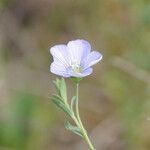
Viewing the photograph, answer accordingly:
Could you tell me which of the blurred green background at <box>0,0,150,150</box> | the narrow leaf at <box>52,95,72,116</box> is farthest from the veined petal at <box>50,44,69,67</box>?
the blurred green background at <box>0,0,150,150</box>

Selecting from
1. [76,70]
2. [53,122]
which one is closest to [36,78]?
[53,122]

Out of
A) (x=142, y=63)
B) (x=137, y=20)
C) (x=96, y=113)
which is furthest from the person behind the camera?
(x=96, y=113)

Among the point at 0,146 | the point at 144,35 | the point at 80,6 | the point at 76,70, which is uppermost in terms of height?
the point at 80,6

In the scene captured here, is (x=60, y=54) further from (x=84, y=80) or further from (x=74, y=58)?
(x=84, y=80)

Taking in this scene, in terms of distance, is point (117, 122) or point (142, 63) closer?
point (142, 63)

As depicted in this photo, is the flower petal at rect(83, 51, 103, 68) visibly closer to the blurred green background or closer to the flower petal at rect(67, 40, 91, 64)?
the flower petal at rect(67, 40, 91, 64)

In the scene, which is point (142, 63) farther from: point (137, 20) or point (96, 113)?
point (96, 113)

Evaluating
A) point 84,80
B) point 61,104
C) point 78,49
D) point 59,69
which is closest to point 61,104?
point 61,104
